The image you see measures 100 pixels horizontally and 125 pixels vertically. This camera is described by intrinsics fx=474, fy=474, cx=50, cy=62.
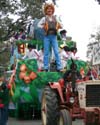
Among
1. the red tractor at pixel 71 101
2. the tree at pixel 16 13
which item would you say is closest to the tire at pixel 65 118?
the red tractor at pixel 71 101

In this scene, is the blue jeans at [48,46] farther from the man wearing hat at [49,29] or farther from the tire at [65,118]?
the tire at [65,118]

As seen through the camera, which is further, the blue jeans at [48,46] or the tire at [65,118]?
the blue jeans at [48,46]

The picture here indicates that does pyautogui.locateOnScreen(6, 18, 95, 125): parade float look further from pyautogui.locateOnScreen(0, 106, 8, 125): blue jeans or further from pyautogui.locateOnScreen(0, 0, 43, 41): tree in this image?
pyautogui.locateOnScreen(0, 0, 43, 41): tree

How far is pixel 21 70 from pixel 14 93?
763 mm

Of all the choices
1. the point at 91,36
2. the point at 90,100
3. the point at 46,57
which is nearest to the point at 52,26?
the point at 46,57

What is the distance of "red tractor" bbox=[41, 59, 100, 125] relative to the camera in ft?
33.0

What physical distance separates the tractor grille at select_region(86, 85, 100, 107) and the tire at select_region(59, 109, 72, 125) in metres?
0.51

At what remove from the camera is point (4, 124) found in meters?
12.6

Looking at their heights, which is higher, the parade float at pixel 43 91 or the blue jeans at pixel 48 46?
the blue jeans at pixel 48 46

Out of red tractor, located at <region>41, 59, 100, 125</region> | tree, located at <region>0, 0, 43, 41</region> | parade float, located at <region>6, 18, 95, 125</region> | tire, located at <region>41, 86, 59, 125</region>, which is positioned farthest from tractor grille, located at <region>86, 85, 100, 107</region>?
tree, located at <region>0, 0, 43, 41</region>

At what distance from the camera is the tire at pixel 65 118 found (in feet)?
33.4

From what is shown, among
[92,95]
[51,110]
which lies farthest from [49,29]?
[92,95]

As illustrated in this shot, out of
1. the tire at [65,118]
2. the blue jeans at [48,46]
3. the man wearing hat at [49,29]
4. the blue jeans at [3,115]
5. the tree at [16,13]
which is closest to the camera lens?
the tire at [65,118]

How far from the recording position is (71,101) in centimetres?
1070
